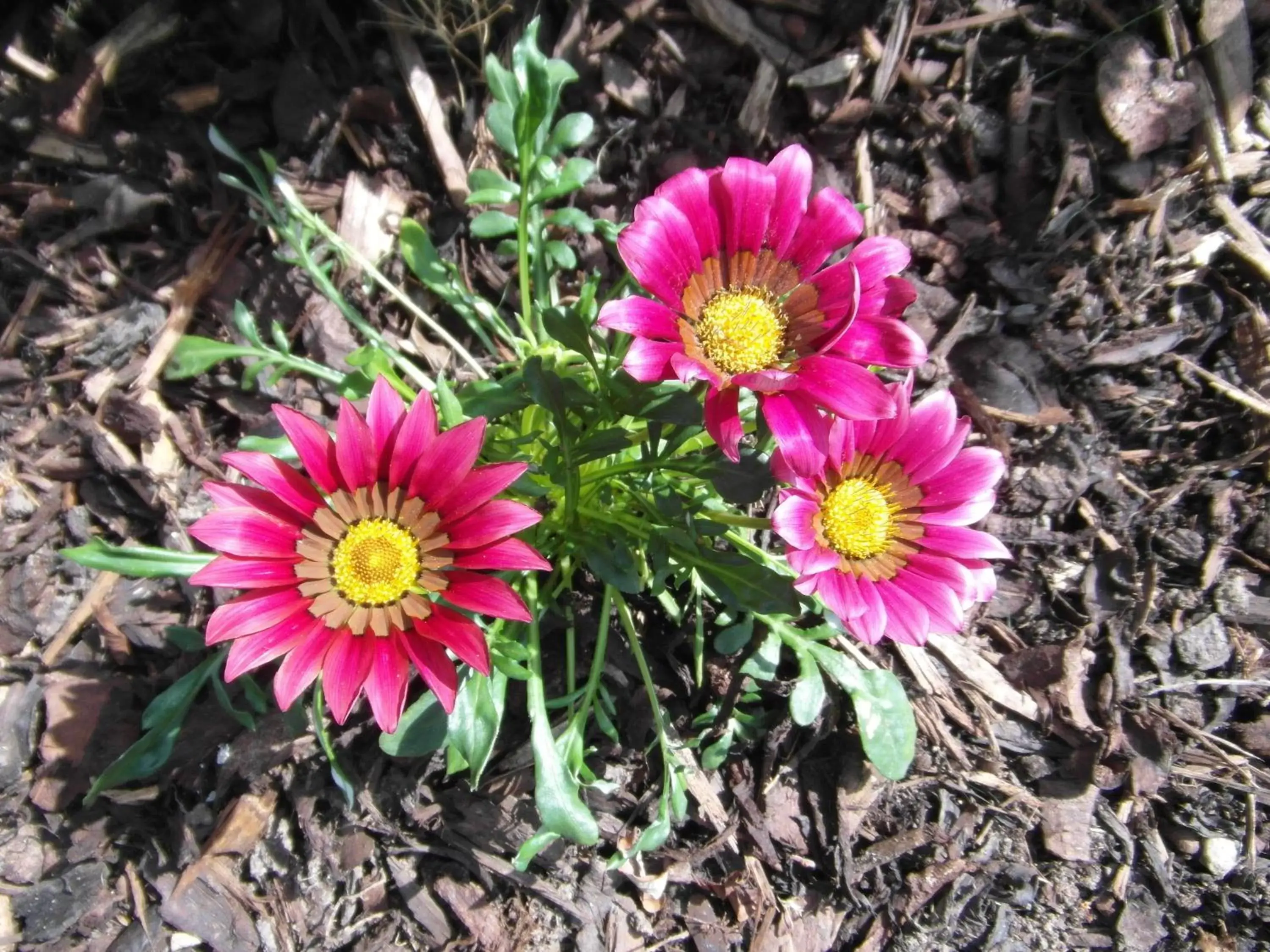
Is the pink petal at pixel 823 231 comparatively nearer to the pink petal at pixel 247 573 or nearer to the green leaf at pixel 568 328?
the green leaf at pixel 568 328

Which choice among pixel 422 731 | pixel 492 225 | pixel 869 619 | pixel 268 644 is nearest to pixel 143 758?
pixel 422 731

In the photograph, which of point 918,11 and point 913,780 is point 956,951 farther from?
point 918,11

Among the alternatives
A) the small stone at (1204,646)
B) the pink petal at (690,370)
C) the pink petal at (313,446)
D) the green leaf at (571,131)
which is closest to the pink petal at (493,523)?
the pink petal at (313,446)

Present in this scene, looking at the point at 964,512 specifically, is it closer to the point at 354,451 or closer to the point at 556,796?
the point at 556,796

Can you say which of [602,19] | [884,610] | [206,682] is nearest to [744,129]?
[602,19]

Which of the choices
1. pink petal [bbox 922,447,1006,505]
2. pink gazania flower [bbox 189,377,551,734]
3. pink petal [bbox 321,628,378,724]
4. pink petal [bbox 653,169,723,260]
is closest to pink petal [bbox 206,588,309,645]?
pink gazania flower [bbox 189,377,551,734]

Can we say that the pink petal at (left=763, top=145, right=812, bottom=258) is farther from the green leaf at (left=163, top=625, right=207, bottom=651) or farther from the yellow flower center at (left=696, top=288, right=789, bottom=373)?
the green leaf at (left=163, top=625, right=207, bottom=651)
